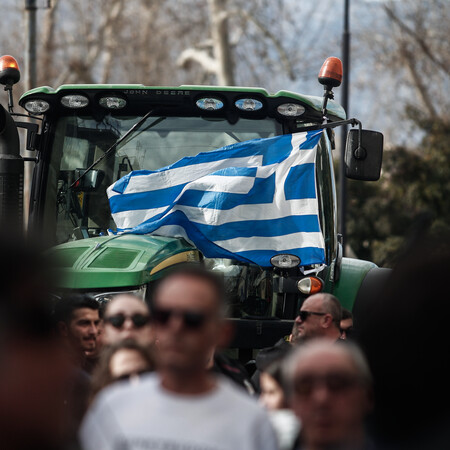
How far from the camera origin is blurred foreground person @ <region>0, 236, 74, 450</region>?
203cm

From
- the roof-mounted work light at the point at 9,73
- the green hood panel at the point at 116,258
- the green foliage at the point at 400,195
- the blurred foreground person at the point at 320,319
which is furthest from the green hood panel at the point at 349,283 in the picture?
the green foliage at the point at 400,195

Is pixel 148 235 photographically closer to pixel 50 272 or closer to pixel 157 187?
pixel 157 187

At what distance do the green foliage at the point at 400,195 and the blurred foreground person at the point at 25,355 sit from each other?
70.8ft

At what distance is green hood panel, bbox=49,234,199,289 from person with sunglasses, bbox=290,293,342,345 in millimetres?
1503

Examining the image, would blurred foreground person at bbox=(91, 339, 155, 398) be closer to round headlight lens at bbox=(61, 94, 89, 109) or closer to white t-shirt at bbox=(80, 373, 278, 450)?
white t-shirt at bbox=(80, 373, 278, 450)

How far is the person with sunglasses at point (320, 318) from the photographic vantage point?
508 centimetres

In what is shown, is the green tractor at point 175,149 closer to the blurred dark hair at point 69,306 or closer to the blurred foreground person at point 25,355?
the blurred dark hair at point 69,306

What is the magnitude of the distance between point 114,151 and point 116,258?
4.09 ft

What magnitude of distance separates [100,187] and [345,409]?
5.17 metres

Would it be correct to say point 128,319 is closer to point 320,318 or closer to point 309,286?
point 320,318

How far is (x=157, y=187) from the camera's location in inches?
284

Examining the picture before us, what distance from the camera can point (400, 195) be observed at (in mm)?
24781

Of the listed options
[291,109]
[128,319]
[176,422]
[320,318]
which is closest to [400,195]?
[291,109]

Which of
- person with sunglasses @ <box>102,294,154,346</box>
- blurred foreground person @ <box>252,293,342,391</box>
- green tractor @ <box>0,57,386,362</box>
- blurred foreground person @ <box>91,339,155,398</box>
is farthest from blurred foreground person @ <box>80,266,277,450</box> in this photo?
green tractor @ <box>0,57,386,362</box>
